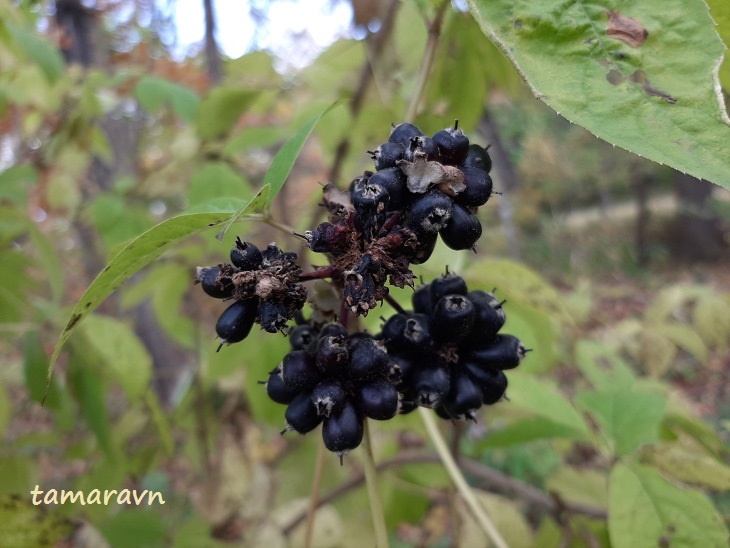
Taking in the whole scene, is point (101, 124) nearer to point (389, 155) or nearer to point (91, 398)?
point (91, 398)

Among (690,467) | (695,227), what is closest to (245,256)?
(690,467)

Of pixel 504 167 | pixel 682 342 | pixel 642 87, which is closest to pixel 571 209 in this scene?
pixel 504 167

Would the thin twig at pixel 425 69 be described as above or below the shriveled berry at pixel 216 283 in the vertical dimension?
above

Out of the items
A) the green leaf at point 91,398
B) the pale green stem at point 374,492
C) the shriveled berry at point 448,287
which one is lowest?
the green leaf at point 91,398

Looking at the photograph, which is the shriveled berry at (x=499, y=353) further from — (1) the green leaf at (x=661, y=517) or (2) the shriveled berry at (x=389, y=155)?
(1) the green leaf at (x=661, y=517)

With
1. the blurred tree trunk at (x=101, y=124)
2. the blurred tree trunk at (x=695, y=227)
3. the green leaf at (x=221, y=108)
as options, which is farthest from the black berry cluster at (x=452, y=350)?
the blurred tree trunk at (x=695, y=227)
